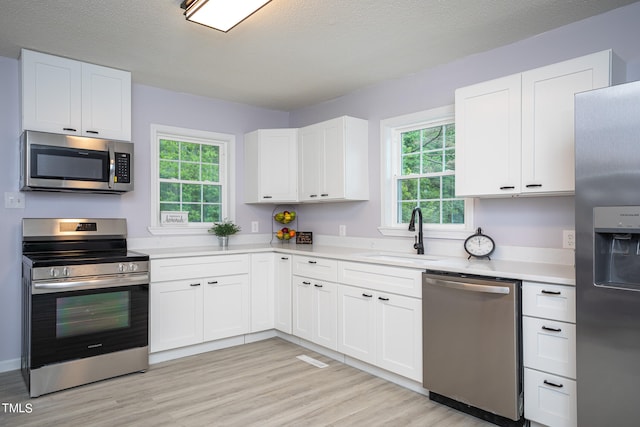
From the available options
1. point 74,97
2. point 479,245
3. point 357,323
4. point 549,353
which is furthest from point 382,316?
point 74,97

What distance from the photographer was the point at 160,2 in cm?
241

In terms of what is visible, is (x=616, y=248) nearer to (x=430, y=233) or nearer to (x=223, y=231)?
(x=430, y=233)

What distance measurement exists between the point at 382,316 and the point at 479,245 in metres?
0.87

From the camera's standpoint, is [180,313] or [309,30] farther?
[180,313]

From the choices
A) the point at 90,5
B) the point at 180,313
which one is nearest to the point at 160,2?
the point at 90,5

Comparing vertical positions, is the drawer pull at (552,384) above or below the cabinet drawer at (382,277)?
→ below

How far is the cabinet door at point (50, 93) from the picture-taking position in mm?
3096

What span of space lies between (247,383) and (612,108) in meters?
2.75

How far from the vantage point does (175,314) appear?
3512 millimetres

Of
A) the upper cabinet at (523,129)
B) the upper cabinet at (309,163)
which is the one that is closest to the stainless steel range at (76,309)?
the upper cabinet at (309,163)

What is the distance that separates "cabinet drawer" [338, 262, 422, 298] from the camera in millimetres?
2832

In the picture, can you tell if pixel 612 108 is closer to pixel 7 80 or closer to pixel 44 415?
pixel 44 415

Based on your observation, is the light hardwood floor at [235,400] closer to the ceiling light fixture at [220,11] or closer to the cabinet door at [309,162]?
the cabinet door at [309,162]

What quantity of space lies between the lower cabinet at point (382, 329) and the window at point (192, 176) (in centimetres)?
180
